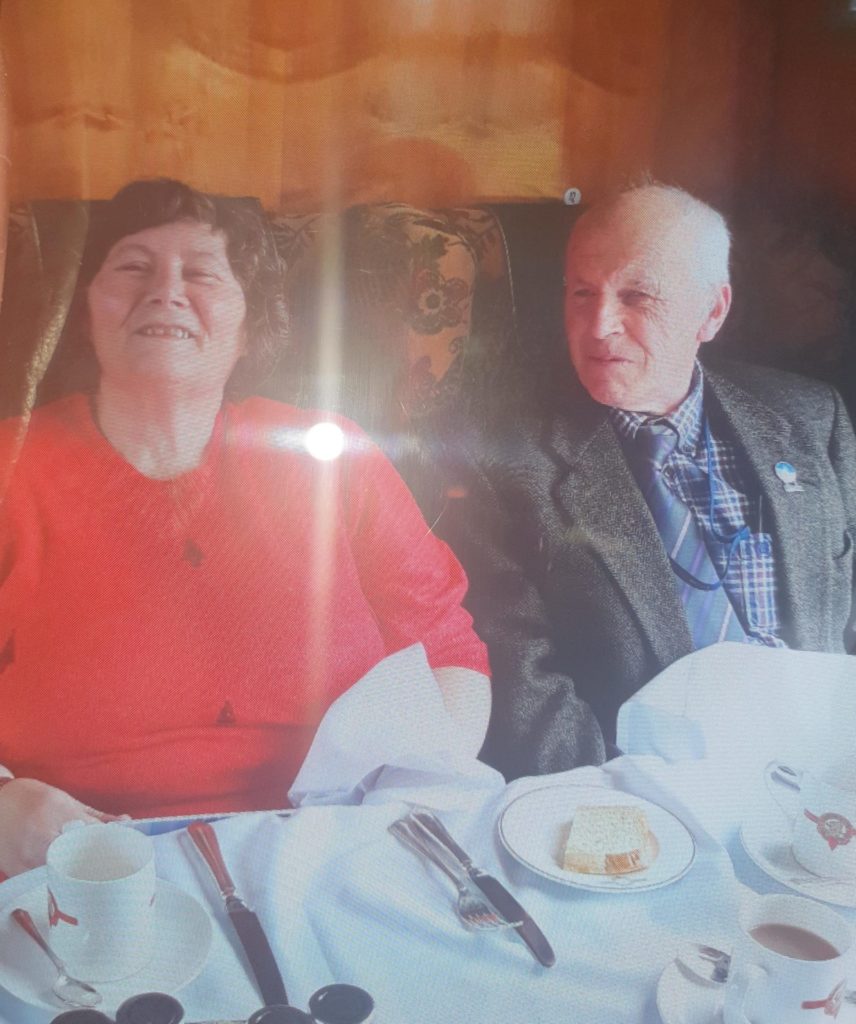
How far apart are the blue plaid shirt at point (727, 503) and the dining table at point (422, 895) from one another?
0.73 ft

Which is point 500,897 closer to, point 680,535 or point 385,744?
point 385,744

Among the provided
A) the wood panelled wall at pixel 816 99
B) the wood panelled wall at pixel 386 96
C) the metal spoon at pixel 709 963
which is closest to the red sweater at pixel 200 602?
the wood panelled wall at pixel 386 96

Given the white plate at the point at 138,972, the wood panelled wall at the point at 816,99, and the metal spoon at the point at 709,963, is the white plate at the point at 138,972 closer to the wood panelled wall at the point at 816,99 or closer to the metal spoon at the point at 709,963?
the metal spoon at the point at 709,963

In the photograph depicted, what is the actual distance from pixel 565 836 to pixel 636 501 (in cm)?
37

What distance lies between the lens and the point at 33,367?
91 centimetres

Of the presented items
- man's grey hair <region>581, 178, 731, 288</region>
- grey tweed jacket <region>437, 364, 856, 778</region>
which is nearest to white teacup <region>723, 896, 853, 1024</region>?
grey tweed jacket <region>437, 364, 856, 778</region>

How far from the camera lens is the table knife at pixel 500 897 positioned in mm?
857

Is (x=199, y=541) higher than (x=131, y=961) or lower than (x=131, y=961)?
higher

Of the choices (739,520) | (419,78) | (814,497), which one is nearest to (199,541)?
(419,78)

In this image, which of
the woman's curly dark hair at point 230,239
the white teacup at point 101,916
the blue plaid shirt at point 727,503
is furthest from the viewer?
the blue plaid shirt at point 727,503

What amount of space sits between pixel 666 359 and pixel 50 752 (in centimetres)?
77

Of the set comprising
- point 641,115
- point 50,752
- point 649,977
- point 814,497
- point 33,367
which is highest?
point 641,115

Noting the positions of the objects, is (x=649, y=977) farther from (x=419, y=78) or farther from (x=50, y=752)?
(x=419, y=78)

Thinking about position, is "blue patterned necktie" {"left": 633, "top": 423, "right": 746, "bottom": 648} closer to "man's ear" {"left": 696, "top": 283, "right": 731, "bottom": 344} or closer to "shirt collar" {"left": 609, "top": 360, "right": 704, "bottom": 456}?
"shirt collar" {"left": 609, "top": 360, "right": 704, "bottom": 456}
